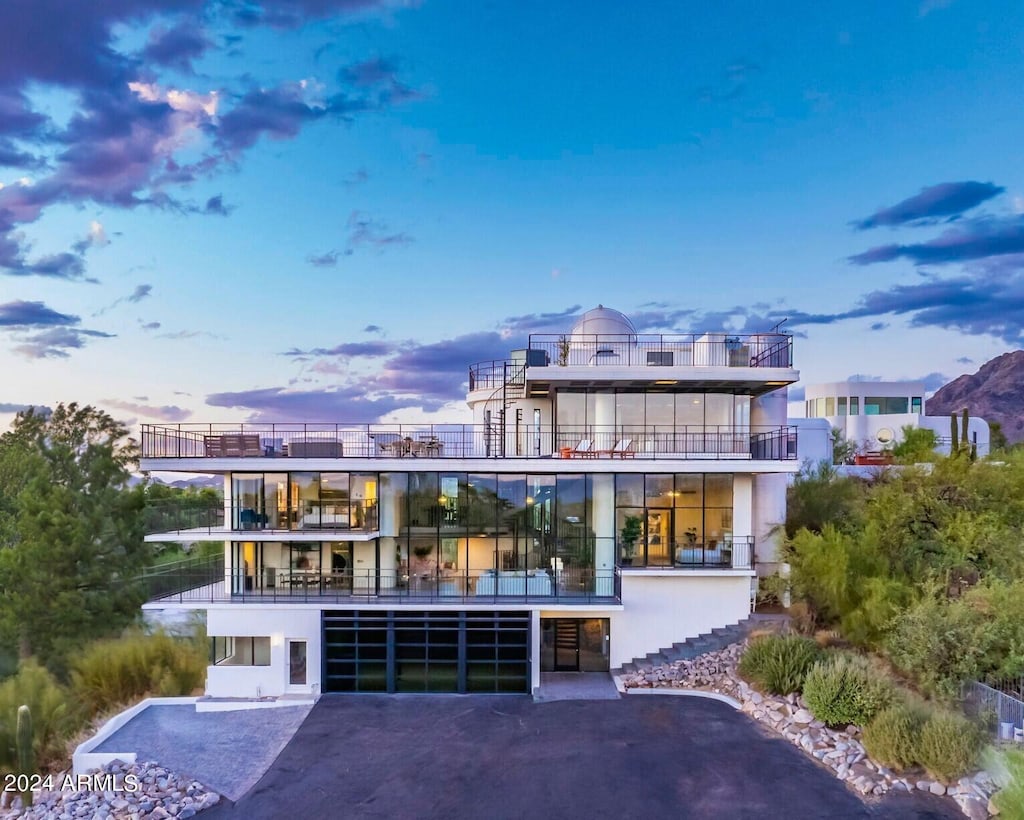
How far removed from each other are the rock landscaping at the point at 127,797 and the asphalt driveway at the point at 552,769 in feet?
2.21

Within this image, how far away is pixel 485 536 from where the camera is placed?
18.0m

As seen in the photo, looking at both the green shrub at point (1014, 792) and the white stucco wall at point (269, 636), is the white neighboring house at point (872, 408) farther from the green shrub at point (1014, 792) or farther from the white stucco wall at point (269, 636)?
the green shrub at point (1014, 792)

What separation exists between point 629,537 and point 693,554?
1923 mm

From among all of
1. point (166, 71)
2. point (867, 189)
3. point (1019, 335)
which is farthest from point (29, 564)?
point (1019, 335)

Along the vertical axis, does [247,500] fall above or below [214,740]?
above

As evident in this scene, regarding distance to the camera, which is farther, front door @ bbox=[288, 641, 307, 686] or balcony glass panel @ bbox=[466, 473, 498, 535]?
balcony glass panel @ bbox=[466, 473, 498, 535]

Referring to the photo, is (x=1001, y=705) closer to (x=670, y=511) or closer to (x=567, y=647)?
(x=670, y=511)

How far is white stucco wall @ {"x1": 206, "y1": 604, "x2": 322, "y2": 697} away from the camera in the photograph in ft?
54.3

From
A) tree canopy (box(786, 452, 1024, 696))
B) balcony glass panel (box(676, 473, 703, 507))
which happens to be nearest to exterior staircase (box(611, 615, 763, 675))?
tree canopy (box(786, 452, 1024, 696))

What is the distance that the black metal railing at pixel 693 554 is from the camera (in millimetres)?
A: 17391

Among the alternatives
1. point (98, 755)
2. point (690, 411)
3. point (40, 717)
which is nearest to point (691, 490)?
point (690, 411)

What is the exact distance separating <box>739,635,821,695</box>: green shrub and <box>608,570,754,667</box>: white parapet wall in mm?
1877

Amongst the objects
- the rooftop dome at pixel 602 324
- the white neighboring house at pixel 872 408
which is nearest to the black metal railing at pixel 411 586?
the rooftop dome at pixel 602 324

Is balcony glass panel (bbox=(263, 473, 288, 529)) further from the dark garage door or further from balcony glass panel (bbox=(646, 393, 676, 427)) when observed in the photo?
balcony glass panel (bbox=(646, 393, 676, 427))
